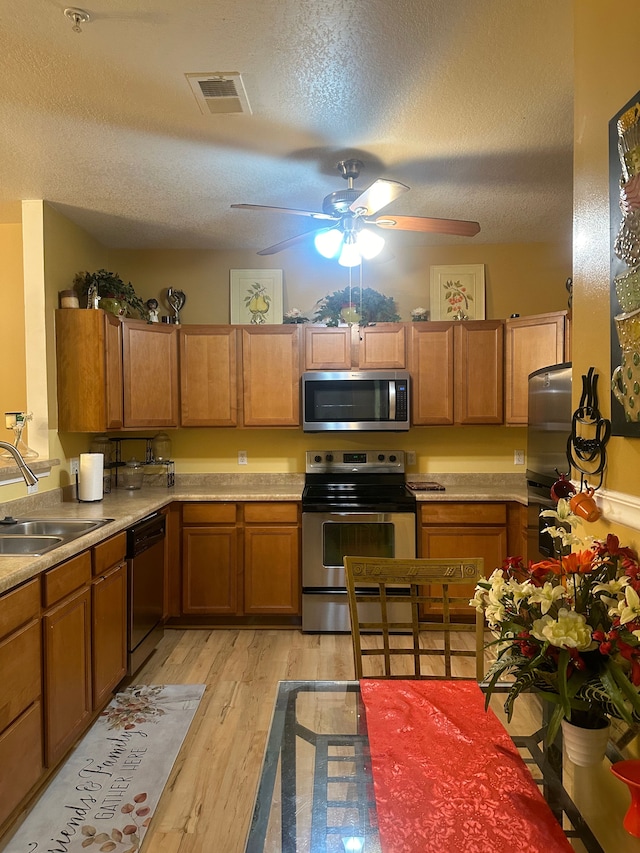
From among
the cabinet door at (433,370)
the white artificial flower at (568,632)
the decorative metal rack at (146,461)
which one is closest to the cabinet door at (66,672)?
the decorative metal rack at (146,461)

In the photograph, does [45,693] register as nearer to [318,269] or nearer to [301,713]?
[301,713]

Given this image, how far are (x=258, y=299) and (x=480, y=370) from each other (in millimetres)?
1752

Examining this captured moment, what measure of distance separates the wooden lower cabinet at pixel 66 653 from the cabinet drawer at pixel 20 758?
7 cm

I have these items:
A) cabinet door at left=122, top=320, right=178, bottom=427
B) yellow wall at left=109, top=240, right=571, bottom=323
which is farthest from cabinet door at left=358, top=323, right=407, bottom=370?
cabinet door at left=122, top=320, right=178, bottom=427

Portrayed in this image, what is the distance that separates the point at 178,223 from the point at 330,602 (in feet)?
8.97

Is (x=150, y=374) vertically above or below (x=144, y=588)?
above

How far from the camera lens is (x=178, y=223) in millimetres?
3561

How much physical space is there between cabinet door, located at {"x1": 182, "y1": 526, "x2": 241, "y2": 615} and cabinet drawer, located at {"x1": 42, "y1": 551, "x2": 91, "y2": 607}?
4.15ft

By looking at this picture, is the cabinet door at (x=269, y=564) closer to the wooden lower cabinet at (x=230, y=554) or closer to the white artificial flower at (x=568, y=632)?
the wooden lower cabinet at (x=230, y=554)

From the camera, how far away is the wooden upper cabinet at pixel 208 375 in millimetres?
3832

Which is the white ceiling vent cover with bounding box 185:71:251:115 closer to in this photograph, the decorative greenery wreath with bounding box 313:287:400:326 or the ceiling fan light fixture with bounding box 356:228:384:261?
the ceiling fan light fixture with bounding box 356:228:384:261

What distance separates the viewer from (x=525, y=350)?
367 centimetres

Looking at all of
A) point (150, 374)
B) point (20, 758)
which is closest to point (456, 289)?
point (150, 374)

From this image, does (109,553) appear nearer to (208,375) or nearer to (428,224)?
(208,375)
